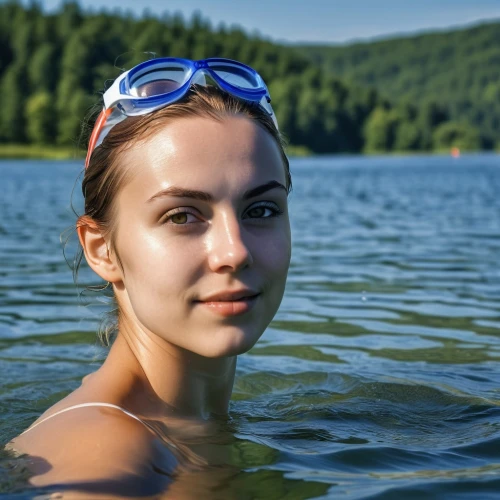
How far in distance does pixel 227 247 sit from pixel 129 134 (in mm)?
628

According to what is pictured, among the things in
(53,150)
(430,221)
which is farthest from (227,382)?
(53,150)

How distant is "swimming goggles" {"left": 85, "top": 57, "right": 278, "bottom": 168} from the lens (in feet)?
10.8

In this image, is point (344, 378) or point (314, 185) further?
point (314, 185)

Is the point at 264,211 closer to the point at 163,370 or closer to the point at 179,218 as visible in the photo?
the point at 179,218

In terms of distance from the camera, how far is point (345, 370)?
5.68m

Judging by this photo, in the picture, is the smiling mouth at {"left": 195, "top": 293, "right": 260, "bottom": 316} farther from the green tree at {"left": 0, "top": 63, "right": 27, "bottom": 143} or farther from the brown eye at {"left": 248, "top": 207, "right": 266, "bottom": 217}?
the green tree at {"left": 0, "top": 63, "right": 27, "bottom": 143}

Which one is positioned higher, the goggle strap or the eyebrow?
the goggle strap

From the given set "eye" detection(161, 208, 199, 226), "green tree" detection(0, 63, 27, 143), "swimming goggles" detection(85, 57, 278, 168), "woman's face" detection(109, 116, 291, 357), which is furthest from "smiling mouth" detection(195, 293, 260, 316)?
"green tree" detection(0, 63, 27, 143)

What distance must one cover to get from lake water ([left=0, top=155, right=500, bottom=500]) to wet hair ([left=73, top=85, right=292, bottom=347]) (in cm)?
99

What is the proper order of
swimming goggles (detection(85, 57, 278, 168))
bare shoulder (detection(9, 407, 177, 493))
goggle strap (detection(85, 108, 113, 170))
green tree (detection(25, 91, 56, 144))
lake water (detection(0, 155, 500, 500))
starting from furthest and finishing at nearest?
green tree (detection(25, 91, 56, 144)), lake water (detection(0, 155, 500, 500)), goggle strap (detection(85, 108, 113, 170)), swimming goggles (detection(85, 57, 278, 168)), bare shoulder (detection(9, 407, 177, 493))

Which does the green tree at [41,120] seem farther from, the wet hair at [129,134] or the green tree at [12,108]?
the wet hair at [129,134]

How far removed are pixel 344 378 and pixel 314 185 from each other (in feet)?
97.6

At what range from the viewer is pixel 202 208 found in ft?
9.91

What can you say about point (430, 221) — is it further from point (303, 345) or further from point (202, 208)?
point (202, 208)
